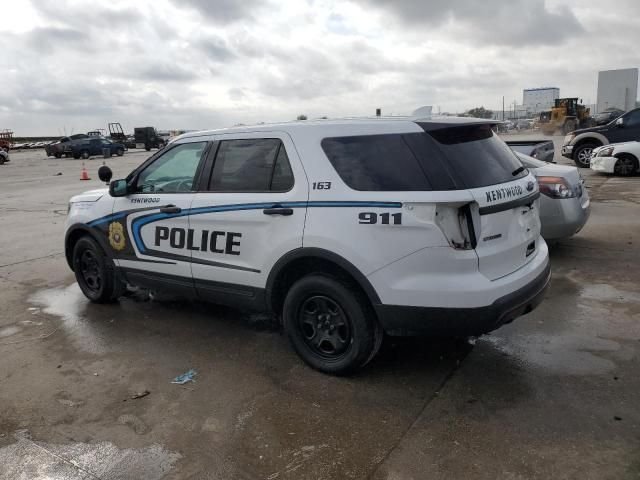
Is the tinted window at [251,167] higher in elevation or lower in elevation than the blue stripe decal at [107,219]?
higher

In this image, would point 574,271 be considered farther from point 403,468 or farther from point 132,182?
point 132,182

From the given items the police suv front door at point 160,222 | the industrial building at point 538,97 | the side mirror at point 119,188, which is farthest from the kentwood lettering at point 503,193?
the industrial building at point 538,97

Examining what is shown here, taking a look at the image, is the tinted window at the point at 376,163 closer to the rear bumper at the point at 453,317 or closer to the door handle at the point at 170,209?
the rear bumper at the point at 453,317

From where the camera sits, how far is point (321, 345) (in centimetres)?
382

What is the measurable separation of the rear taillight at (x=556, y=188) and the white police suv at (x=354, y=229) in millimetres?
2610

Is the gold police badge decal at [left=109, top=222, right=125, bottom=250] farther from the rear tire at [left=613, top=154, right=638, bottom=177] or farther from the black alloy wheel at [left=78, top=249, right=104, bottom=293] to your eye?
the rear tire at [left=613, top=154, right=638, bottom=177]

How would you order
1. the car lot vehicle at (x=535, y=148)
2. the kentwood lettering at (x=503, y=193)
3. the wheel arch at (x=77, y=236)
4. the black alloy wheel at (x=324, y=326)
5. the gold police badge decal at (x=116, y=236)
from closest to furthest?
the kentwood lettering at (x=503, y=193)
the black alloy wheel at (x=324, y=326)
the gold police badge decal at (x=116, y=236)
the wheel arch at (x=77, y=236)
the car lot vehicle at (x=535, y=148)

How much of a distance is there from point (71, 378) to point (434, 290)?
279 centimetres

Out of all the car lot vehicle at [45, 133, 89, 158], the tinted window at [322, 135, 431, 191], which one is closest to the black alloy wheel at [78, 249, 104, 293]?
the tinted window at [322, 135, 431, 191]

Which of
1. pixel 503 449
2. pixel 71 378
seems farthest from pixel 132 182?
pixel 503 449

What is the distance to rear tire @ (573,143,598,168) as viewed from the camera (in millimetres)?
17203

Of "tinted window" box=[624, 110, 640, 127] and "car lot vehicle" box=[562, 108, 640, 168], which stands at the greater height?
"tinted window" box=[624, 110, 640, 127]

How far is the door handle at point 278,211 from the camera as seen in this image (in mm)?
3705

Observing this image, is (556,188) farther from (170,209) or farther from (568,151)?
(568,151)
